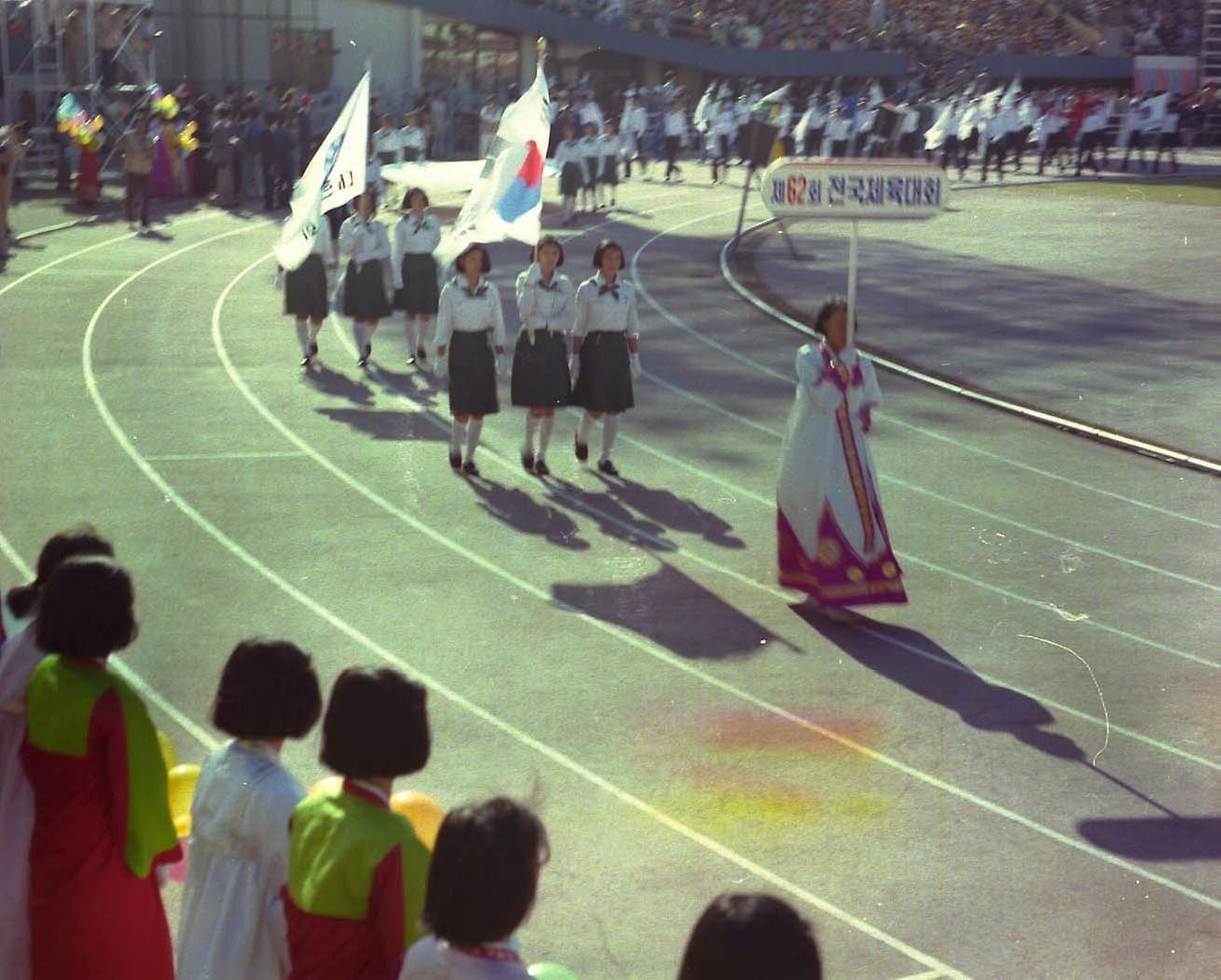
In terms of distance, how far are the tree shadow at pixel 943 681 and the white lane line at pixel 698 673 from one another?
0.70 metres

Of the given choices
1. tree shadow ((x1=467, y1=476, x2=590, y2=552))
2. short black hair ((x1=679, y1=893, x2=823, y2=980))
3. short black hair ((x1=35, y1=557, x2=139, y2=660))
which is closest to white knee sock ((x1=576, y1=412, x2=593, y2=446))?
tree shadow ((x1=467, y1=476, x2=590, y2=552))

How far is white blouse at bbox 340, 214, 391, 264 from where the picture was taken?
17094 mm

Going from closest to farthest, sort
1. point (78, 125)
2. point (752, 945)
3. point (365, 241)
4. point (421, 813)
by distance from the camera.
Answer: point (752, 945) → point (421, 813) → point (365, 241) → point (78, 125)

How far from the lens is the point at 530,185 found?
12.7 m

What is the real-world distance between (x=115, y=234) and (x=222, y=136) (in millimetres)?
4773

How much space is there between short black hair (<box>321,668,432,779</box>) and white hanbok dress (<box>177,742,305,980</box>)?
15.2 inches

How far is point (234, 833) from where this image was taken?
407 centimetres

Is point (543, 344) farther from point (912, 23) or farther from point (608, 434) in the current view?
point (912, 23)

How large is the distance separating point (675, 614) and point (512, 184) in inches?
164

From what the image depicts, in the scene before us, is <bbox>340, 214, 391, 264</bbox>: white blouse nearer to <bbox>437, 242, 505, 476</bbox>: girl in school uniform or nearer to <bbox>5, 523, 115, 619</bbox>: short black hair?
<bbox>437, 242, 505, 476</bbox>: girl in school uniform

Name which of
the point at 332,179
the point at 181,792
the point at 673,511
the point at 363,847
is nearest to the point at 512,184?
the point at 332,179

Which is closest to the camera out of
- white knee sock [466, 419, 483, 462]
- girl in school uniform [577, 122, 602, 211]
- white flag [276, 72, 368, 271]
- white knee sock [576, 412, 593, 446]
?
white knee sock [466, 419, 483, 462]

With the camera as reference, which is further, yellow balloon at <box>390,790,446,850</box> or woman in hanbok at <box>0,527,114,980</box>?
woman in hanbok at <box>0,527,114,980</box>

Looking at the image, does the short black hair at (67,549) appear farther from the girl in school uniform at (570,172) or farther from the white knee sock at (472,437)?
the girl in school uniform at (570,172)
